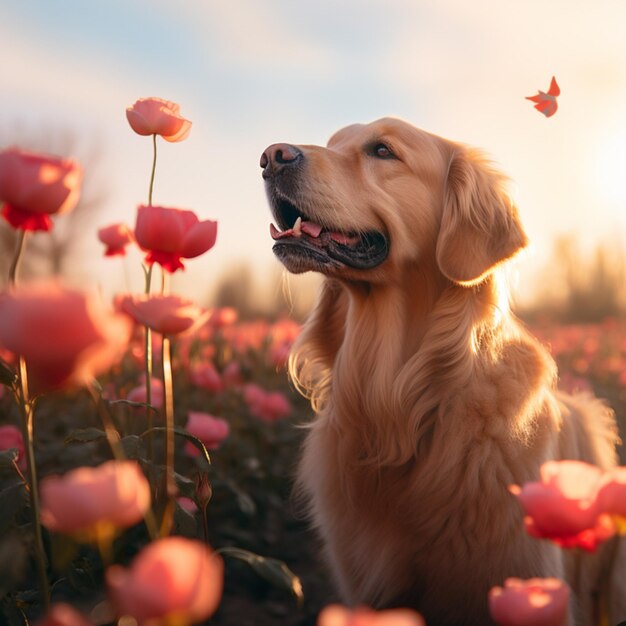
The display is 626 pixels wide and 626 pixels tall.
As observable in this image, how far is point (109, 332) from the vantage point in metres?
0.78

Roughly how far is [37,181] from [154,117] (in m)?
0.65

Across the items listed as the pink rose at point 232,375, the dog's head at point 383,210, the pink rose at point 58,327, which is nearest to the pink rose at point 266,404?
the pink rose at point 232,375

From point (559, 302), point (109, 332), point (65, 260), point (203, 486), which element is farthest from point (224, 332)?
point (559, 302)

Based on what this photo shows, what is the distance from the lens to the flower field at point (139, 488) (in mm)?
747

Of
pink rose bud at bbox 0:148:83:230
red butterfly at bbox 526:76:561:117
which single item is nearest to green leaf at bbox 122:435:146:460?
pink rose bud at bbox 0:148:83:230

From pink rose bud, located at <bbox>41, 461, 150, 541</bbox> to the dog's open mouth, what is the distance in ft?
5.98

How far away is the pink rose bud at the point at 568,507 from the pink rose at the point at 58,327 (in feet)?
2.09

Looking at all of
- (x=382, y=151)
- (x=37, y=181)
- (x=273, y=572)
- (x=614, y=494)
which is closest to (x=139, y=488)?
(x=273, y=572)

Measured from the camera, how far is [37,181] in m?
1.10

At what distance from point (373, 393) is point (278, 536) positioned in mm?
1101

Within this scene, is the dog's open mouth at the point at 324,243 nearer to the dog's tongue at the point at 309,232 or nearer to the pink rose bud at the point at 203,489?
the dog's tongue at the point at 309,232

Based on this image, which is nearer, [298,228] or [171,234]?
[171,234]

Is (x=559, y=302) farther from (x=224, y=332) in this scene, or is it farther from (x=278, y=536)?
(x=278, y=536)

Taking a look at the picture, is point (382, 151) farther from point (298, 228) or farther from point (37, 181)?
point (37, 181)
